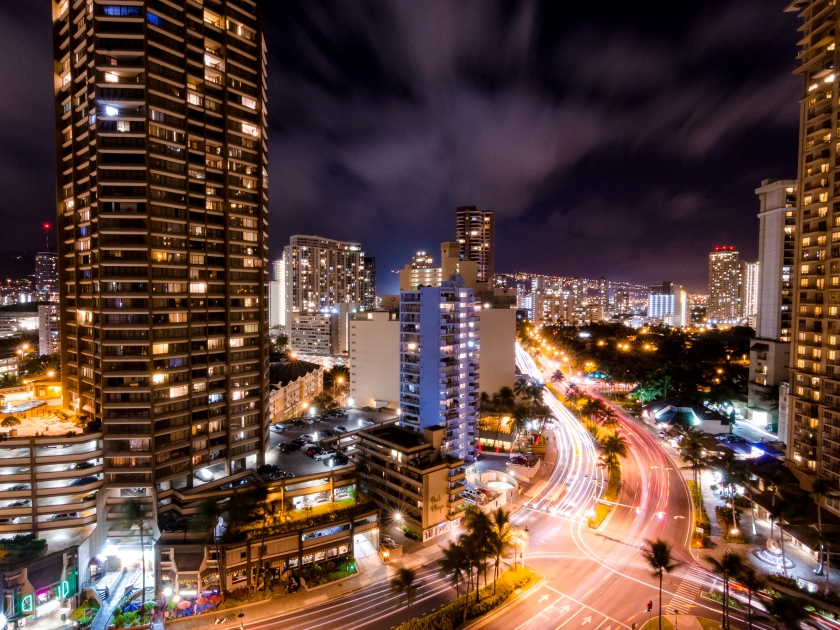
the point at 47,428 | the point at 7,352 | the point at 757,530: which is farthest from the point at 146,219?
the point at 7,352

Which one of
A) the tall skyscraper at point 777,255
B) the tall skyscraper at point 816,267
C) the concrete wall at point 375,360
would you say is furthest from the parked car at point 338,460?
the tall skyscraper at point 777,255

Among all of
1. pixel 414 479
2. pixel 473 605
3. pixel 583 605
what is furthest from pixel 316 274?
pixel 583 605

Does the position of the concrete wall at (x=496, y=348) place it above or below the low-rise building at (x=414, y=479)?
above

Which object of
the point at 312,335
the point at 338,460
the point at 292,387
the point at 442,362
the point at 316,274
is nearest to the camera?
the point at 338,460

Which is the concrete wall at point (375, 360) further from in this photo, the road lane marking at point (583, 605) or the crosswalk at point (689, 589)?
the crosswalk at point (689, 589)

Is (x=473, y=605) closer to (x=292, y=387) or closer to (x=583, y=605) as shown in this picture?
(x=583, y=605)

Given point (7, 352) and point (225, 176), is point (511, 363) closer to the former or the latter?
point (225, 176)

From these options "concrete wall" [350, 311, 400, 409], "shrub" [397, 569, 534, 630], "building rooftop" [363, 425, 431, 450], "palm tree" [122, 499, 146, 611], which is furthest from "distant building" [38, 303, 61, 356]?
"shrub" [397, 569, 534, 630]
